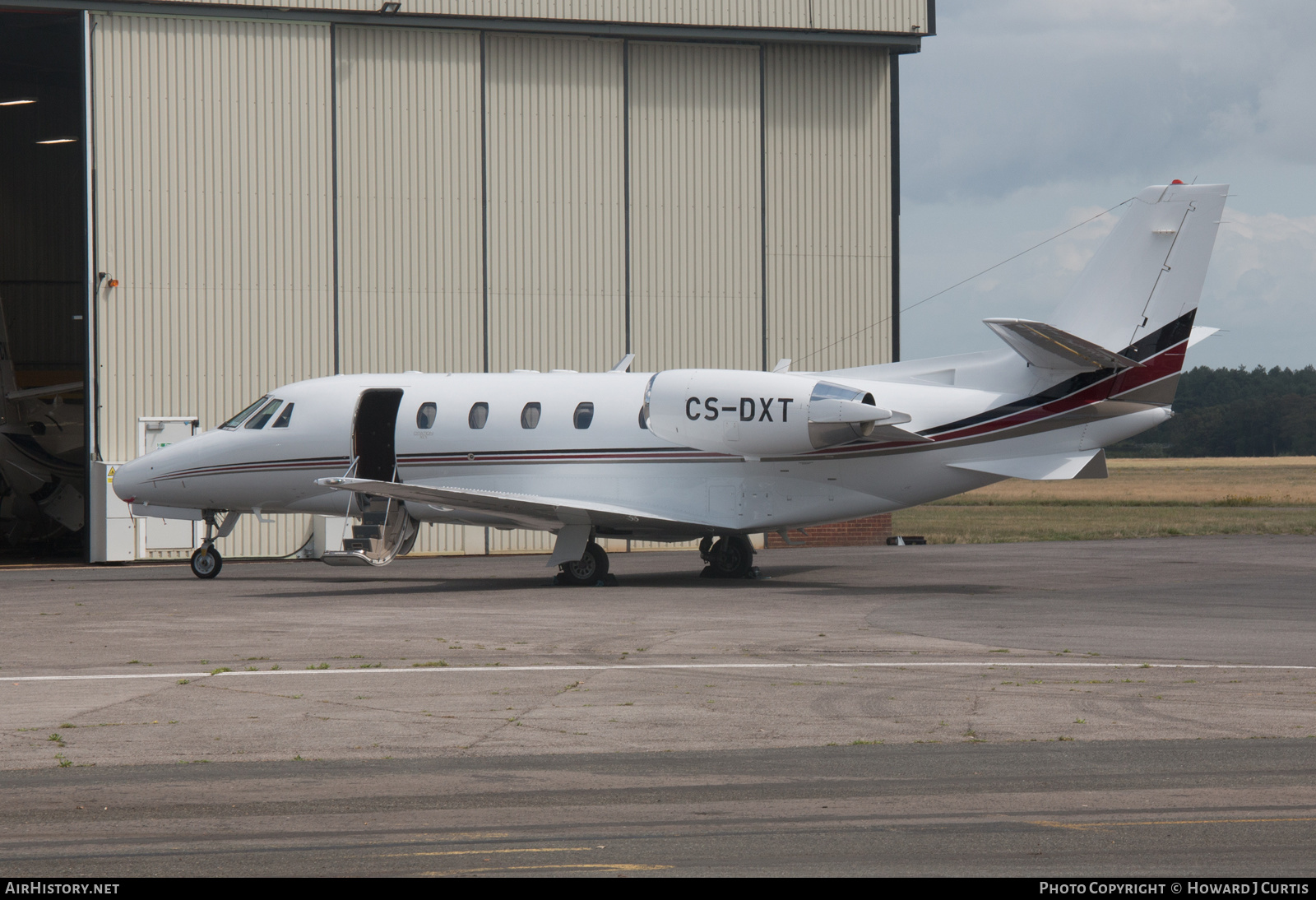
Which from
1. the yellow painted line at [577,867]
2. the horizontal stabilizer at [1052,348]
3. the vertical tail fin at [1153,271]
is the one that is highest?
the vertical tail fin at [1153,271]

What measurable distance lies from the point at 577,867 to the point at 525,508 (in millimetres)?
15301

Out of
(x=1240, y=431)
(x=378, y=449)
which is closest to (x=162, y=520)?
(x=378, y=449)

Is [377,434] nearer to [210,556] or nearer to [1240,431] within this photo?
[210,556]

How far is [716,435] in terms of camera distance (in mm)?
21281

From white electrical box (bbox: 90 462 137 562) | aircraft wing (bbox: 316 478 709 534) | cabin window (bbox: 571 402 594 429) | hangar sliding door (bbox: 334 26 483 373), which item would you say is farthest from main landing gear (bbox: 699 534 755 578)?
white electrical box (bbox: 90 462 137 562)

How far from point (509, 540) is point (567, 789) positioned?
24.0 meters

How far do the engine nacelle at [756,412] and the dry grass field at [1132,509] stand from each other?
49.8ft

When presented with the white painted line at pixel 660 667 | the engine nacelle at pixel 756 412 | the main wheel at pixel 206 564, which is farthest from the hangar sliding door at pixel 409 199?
the white painted line at pixel 660 667

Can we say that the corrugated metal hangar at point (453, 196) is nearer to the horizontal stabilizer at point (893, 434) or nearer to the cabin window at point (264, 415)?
the cabin window at point (264, 415)

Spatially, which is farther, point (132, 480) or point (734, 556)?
point (132, 480)

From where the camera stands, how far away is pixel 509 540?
104ft

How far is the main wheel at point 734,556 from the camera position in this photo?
2394 centimetres
